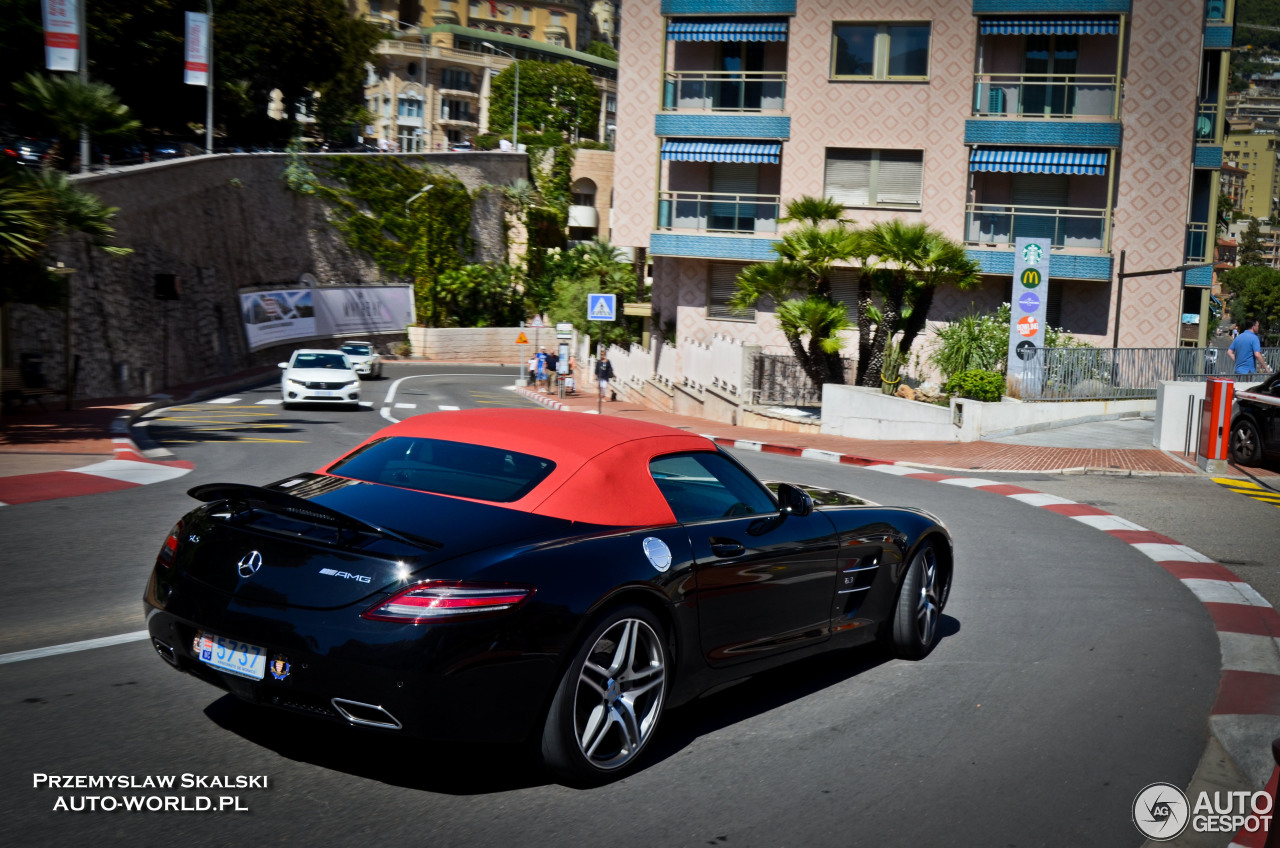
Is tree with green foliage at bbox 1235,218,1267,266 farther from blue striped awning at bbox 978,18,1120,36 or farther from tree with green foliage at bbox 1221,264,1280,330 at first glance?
blue striped awning at bbox 978,18,1120,36

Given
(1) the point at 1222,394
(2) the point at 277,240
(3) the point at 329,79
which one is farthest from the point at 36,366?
(3) the point at 329,79

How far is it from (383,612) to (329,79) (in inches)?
2679

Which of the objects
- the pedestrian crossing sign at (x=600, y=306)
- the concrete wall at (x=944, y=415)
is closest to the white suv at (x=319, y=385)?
the pedestrian crossing sign at (x=600, y=306)

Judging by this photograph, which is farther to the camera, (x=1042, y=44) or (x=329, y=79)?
(x=329, y=79)

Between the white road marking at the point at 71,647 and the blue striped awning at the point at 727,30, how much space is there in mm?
31733

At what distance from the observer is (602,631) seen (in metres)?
4.51

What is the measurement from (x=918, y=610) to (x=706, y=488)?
5.91ft

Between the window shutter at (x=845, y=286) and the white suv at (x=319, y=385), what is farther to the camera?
the window shutter at (x=845, y=286)

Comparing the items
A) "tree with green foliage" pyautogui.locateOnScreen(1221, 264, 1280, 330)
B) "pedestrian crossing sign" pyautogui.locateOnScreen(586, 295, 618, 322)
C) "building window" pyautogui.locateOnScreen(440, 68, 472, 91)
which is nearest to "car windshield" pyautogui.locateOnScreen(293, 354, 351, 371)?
"pedestrian crossing sign" pyautogui.locateOnScreen(586, 295, 618, 322)

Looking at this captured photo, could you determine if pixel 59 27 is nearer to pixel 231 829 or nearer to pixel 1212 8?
pixel 231 829

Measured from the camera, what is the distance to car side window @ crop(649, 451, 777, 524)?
5.45 m

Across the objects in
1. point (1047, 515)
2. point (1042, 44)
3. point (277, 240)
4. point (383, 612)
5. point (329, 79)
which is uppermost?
point (329, 79)

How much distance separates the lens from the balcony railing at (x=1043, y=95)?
3281cm

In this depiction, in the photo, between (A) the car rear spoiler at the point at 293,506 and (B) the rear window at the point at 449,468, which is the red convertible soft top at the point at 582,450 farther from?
(A) the car rear spoiler at the point at 293,506
